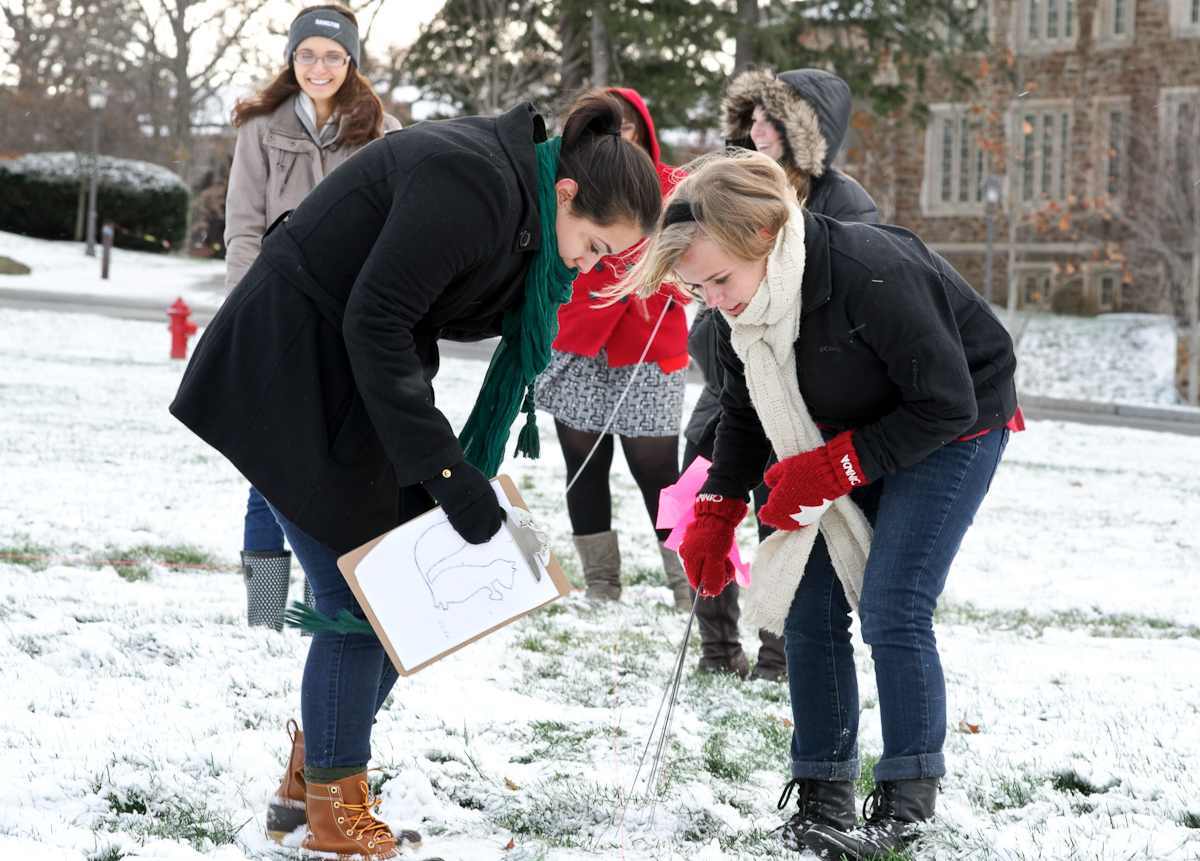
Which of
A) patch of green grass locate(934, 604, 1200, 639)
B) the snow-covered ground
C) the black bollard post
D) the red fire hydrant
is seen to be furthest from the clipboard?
the black bollard post

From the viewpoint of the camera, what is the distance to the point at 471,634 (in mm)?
2215

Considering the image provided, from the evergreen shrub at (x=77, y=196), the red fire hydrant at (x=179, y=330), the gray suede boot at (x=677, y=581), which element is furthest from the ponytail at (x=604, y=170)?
the evergreen shrub at (x=77, y=196)

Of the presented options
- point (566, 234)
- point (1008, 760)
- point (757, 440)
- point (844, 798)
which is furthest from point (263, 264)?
point (1008, 760)

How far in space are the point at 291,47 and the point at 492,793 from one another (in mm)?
2550

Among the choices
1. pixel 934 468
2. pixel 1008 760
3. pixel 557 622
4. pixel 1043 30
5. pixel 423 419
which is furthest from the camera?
pixel 1043 30

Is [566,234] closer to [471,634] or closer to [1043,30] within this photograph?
[471,634]

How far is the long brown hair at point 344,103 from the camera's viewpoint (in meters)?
3.67

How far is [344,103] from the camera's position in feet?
12.2

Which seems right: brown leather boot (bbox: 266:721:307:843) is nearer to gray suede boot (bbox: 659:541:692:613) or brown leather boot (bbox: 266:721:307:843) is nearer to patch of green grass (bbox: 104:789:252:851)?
patch of green grass (bbox: 104:789:252:851)

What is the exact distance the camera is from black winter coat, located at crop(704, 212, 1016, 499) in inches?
89.2

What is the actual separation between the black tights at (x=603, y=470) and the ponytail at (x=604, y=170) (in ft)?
6.87

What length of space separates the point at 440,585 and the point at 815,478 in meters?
0.83

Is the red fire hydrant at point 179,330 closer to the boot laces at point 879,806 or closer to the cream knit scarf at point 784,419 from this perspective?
the cream knit scarf at point 784,419

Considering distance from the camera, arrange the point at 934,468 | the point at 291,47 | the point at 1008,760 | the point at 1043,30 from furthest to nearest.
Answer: the point at 1043,30
the point at 291,47
the point at 1008,760
the point at 934,468
